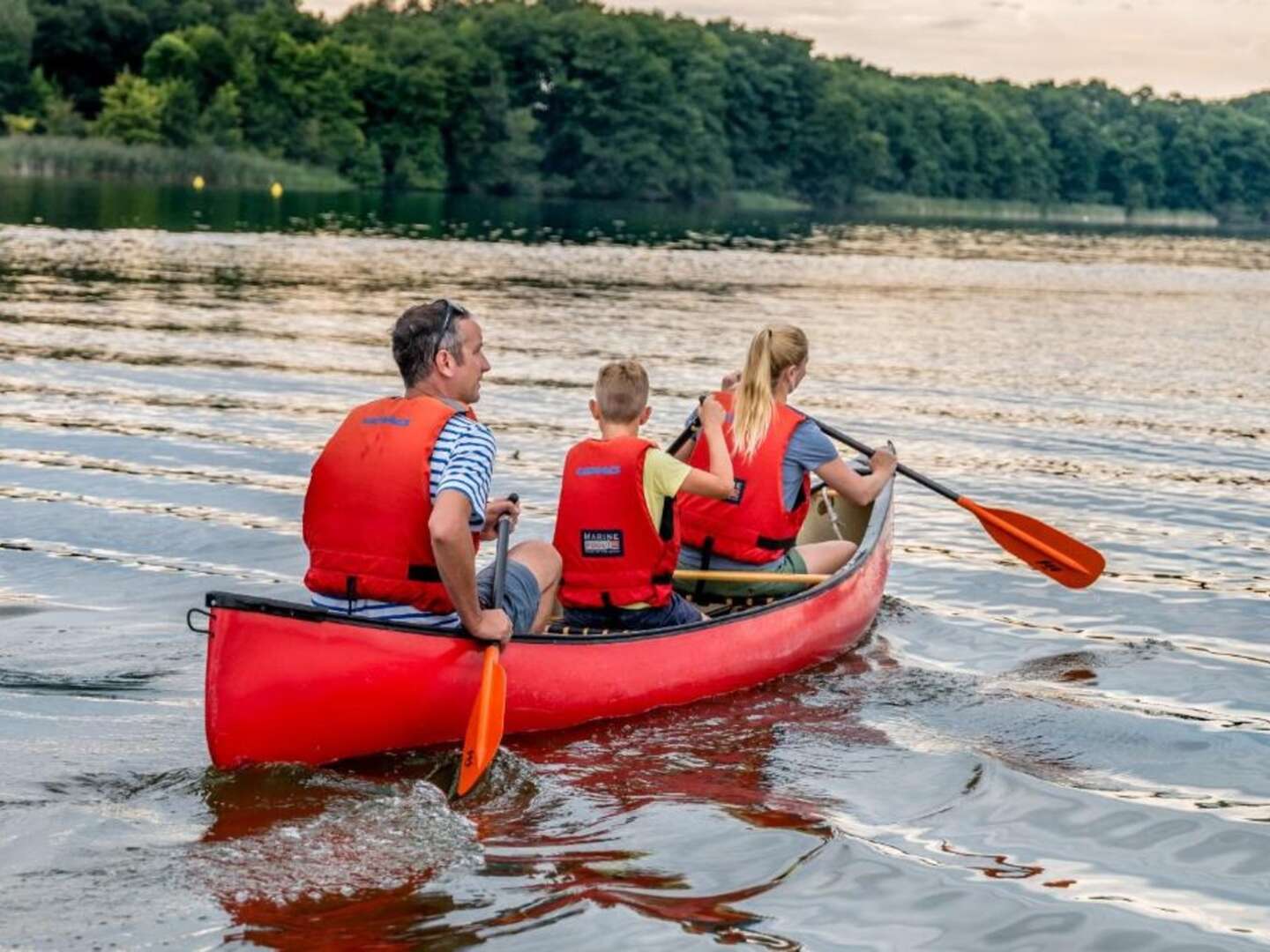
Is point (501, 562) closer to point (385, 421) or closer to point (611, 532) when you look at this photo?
point (611, 532)

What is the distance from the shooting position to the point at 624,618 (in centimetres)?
748

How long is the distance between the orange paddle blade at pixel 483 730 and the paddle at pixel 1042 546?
4315 millimetres

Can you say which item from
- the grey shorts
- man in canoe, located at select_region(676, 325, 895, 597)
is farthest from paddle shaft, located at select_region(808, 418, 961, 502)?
the grey shorts

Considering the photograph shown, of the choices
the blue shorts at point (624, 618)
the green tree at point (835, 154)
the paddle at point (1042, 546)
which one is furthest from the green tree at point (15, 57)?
the blue shorts at point (624, 618)

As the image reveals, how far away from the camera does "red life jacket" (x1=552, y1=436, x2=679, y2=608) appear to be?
7133 millimetres

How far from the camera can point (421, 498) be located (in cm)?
616

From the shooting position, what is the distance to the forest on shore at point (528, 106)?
291ft

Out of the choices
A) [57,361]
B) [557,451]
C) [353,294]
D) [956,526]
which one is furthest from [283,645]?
[353,294]

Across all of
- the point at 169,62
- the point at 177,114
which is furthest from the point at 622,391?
the point at 169,62

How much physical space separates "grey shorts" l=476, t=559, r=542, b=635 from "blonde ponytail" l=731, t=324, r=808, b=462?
153 cm

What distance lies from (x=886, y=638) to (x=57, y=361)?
11597 millimetres

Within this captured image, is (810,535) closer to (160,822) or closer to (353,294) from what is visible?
(160,822)

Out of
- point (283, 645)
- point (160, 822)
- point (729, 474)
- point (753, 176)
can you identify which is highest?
point (753, 176)

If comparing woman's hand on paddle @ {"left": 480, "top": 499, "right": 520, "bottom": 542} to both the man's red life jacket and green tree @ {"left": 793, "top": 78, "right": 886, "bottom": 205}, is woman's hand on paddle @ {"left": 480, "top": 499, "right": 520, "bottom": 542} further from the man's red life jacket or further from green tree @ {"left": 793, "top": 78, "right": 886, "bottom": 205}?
green tree @ {"left": 793, "top": 78, "right": 886, "bottom": 205}
